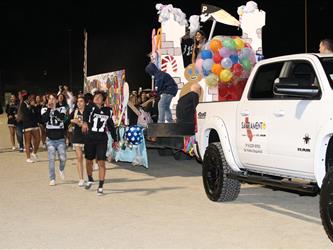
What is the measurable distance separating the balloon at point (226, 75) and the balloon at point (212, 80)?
162 mm

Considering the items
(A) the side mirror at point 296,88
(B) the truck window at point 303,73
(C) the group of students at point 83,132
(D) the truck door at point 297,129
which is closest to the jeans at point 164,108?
(C) the group of students at point 83,132

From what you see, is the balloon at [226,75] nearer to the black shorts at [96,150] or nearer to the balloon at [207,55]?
the balloon at [207,55]

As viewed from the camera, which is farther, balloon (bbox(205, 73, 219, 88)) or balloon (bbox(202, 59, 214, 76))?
balloon (bbox(202, 59, 214, 76))

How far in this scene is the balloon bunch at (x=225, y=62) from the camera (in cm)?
1144

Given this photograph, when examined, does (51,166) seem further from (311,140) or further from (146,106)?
(311,140)

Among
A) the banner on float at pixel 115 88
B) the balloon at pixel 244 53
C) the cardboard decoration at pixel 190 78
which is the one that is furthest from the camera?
the banner on float at pixel 115 88

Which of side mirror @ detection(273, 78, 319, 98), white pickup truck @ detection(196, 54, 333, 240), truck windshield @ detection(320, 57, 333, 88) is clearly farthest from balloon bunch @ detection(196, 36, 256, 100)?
side mirror @ detection(273, 78, 319, 98)

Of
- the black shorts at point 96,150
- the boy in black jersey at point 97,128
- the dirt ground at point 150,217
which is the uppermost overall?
the boy in black jersey at point 97,128

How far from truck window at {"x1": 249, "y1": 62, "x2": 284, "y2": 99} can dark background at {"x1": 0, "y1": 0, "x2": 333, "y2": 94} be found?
28.6 meters

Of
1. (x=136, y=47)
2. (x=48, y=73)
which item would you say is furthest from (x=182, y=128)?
(x=48, y=73)

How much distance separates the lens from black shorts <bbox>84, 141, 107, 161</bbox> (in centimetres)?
1024

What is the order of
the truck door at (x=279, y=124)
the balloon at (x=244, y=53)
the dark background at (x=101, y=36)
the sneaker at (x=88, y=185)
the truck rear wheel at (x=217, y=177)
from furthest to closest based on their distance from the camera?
the dark background at (x=101, y=36) → the balloon at (x=244, y=53) → the sneaker at (x=88, y=185) → the truck rear wheel at (x=217, y=177) → the truck door at (x=279, y=124)

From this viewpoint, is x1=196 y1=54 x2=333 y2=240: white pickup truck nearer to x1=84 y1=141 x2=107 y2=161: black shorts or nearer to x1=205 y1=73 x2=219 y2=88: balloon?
x1=84 y1=141 x2=107 y2=161: black shorts

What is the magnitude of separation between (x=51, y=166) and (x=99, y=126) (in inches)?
72.5
